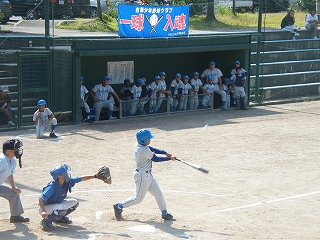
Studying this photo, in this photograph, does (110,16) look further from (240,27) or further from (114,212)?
(114,212)

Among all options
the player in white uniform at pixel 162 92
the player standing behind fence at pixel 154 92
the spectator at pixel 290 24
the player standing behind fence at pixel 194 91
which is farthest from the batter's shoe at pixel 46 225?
the spectator at pixel 290 24

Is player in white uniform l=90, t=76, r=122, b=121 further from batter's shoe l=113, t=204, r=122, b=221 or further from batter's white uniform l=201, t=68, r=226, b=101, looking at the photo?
batter's shoe l=113, t=204, r=122, b=221

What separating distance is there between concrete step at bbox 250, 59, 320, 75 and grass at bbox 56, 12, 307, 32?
258cm

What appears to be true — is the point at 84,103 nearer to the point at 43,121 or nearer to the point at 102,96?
the point at 102,96

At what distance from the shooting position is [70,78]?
18500 millimetres

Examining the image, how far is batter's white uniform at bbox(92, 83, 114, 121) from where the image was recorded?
62.4 feet

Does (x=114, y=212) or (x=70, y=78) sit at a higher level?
(x=70, y=78)

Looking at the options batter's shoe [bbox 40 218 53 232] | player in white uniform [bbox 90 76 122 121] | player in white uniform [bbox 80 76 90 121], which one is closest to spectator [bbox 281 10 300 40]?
player in white uniform [bbox 90 76 122 121]

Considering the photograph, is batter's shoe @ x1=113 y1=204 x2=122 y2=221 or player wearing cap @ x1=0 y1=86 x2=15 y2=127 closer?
batter's shoe @ x1=113 y1=204 x2=122 y2=221

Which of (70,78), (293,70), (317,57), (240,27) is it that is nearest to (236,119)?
(70,78)

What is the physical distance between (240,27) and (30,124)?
17207mm

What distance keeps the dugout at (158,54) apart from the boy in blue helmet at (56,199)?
9.30m

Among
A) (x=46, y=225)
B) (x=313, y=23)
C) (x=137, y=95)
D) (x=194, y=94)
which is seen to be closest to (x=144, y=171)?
(x=46, y=225)

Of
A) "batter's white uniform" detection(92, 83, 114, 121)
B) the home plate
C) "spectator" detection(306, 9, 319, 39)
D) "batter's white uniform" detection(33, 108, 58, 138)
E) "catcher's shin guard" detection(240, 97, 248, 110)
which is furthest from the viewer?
"spectator" detection(306, 9, 319, 39)
